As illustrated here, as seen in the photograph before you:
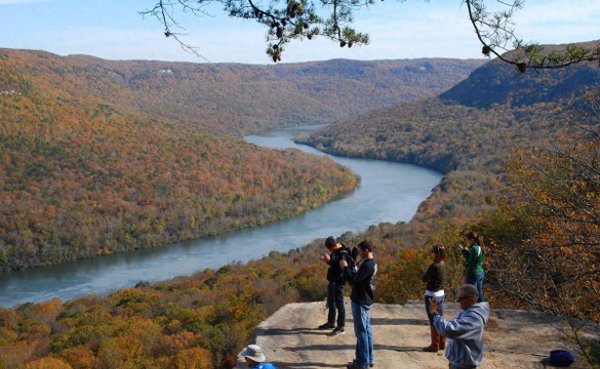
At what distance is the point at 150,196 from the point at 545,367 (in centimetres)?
5867

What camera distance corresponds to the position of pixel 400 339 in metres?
7.39

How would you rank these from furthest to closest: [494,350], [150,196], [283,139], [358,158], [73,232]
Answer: [283,139]
[358,158]
[150,196]
[73,232]
[494,350]

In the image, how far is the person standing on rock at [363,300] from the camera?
241 inches

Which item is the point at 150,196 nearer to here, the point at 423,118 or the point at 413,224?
the point at 413,224

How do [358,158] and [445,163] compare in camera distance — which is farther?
[358,158]

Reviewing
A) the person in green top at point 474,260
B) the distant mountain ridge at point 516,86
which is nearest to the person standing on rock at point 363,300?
the person in green top at point 474,260

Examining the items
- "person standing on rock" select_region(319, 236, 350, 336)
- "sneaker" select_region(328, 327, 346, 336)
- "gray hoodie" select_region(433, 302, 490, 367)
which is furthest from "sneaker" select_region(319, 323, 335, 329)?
"gray hoodie" select_region(433, 302, 490, 367)

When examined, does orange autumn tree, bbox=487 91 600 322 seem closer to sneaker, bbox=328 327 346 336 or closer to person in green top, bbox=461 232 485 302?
person in green top, bbox=461 232 485 302

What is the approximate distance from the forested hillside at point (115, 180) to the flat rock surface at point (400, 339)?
43614mm

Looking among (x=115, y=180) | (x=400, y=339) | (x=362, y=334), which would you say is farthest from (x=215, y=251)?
(x=362, y=334)

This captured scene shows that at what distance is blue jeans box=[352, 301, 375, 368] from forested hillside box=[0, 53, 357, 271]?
45480mm

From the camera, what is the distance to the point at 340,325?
736 centimetres

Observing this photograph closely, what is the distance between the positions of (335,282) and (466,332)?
9.03 ft

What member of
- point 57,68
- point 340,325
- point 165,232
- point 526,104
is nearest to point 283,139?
point 57,68
